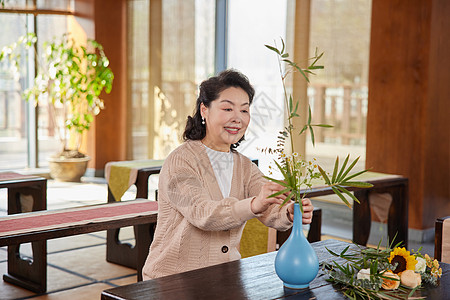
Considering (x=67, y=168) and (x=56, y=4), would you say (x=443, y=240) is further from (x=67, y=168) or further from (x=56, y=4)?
(x=56, y=4)

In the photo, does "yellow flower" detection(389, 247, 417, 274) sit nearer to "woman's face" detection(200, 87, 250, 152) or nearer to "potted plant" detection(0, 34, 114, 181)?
"woman's face" detection(200, 87, 250, 152)

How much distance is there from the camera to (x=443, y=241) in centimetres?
312

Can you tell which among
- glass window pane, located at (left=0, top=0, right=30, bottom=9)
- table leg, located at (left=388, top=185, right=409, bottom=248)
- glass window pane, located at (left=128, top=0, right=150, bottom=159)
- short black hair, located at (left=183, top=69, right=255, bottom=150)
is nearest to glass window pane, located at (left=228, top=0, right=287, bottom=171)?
glass window pane, located at (left=128, top=0, right=150, bottom=159)

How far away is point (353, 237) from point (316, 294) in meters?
3.05

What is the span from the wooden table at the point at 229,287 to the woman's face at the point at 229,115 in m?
0.42

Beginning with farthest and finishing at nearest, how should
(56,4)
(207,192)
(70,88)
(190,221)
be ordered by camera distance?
(56,4) → (70,88) → (207,192) → (190,221)

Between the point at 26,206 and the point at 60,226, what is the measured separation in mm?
1061

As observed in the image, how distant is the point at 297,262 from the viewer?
180 cm

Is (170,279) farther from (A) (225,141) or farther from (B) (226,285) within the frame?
(A) (225,141)

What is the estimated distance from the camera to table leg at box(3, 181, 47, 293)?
3.64 metres

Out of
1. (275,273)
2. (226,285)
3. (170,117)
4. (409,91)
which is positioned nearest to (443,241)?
(275,273)

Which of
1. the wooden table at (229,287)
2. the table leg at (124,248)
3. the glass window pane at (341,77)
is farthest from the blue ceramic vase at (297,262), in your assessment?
the glass window pane at (341,77)

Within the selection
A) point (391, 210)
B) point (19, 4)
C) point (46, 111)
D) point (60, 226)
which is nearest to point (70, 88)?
point (46, 111)

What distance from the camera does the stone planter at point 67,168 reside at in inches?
289
